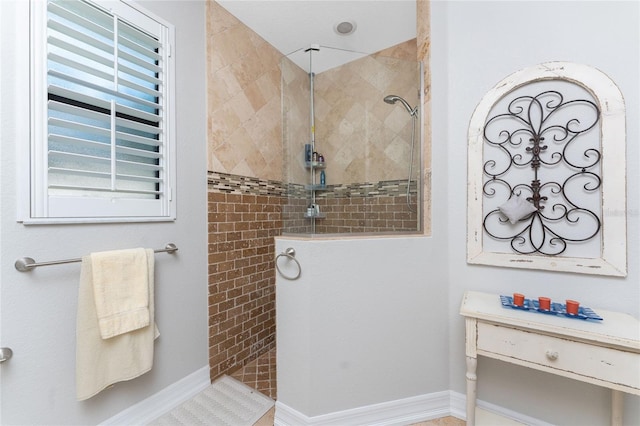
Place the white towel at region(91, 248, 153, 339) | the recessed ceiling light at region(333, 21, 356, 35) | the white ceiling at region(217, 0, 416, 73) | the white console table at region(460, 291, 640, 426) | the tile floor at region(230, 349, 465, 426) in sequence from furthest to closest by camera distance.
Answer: the recessed ceiling light at region(333, 21, 356, 35) → the white ceiling at region(217, 0, 416, 73) → the tile floor at region(230, 349, 465, 426) → the white towel at region(91, 248, 153, 339) → the white console table at region(460, 291, 640, 426)

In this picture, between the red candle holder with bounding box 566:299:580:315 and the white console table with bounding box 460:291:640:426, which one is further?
the red candle holder with bounding box 566:299:580:315

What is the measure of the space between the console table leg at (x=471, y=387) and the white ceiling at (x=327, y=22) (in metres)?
1.72

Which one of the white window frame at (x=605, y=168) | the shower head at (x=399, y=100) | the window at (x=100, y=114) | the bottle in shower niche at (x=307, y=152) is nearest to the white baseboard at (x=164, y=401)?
the window at (x=100, y=114)

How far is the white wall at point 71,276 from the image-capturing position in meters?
1.09

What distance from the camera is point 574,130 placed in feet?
4.32

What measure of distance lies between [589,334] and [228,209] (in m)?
2.00

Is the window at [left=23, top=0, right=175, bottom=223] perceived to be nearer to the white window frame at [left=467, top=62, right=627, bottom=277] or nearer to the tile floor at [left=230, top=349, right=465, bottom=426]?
the tile floor at [left=230, top=349, right=465, bottom=426]

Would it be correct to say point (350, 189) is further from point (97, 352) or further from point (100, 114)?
point (97, 352)

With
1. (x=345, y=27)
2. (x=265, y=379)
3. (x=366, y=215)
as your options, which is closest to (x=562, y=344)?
(x=366, y=215)

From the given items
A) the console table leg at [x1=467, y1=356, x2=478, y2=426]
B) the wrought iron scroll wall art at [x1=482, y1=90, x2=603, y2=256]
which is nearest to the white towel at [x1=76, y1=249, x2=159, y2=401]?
the console table leg at [x1=467, y1=356, x2=478, y2=426]

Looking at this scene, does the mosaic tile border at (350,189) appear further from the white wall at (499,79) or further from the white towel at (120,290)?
the white towel at (120,290)

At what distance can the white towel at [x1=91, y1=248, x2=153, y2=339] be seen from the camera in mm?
1249

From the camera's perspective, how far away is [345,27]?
2.16m

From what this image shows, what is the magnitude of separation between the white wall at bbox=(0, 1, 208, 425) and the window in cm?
6
